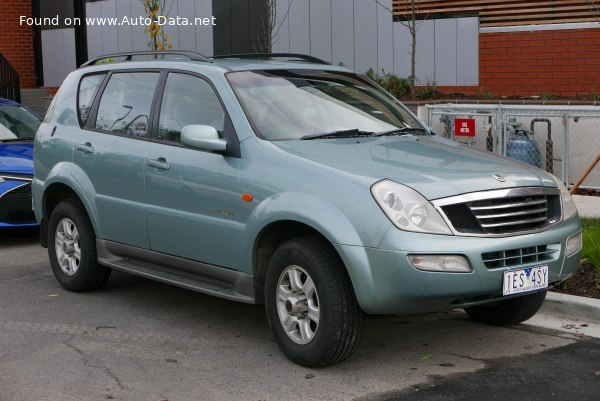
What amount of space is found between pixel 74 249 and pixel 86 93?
125cm

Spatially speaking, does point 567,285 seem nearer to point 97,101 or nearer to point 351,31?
point 97,101

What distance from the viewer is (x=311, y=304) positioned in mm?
5777

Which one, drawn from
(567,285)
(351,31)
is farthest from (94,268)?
(351,31)

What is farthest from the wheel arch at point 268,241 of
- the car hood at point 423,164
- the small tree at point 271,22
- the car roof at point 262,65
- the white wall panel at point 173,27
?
the white wall panel at point 173,27

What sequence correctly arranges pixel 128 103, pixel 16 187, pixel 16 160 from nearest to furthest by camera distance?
pixel 128 103, pixel 16 187, pixel 16 160

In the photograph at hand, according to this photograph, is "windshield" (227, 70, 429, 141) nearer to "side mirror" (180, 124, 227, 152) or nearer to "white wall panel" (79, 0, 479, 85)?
"side mirror" (180, 124, 227, 152)

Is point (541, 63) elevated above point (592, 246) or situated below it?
above

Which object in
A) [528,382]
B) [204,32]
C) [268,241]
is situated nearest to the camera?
[528,382]

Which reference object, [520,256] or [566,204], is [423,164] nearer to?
[520,256]

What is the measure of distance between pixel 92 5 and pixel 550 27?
11.5 meters

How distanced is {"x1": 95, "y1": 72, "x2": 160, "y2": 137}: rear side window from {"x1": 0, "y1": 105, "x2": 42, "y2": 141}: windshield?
4082 millimetres

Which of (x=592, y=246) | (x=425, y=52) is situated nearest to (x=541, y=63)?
(x=425, y=52)

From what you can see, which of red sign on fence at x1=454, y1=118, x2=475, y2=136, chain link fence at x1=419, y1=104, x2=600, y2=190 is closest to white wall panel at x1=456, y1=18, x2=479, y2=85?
chain link fence at x1=419, y1=104, x2=600, y2=190

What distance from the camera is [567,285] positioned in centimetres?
748
